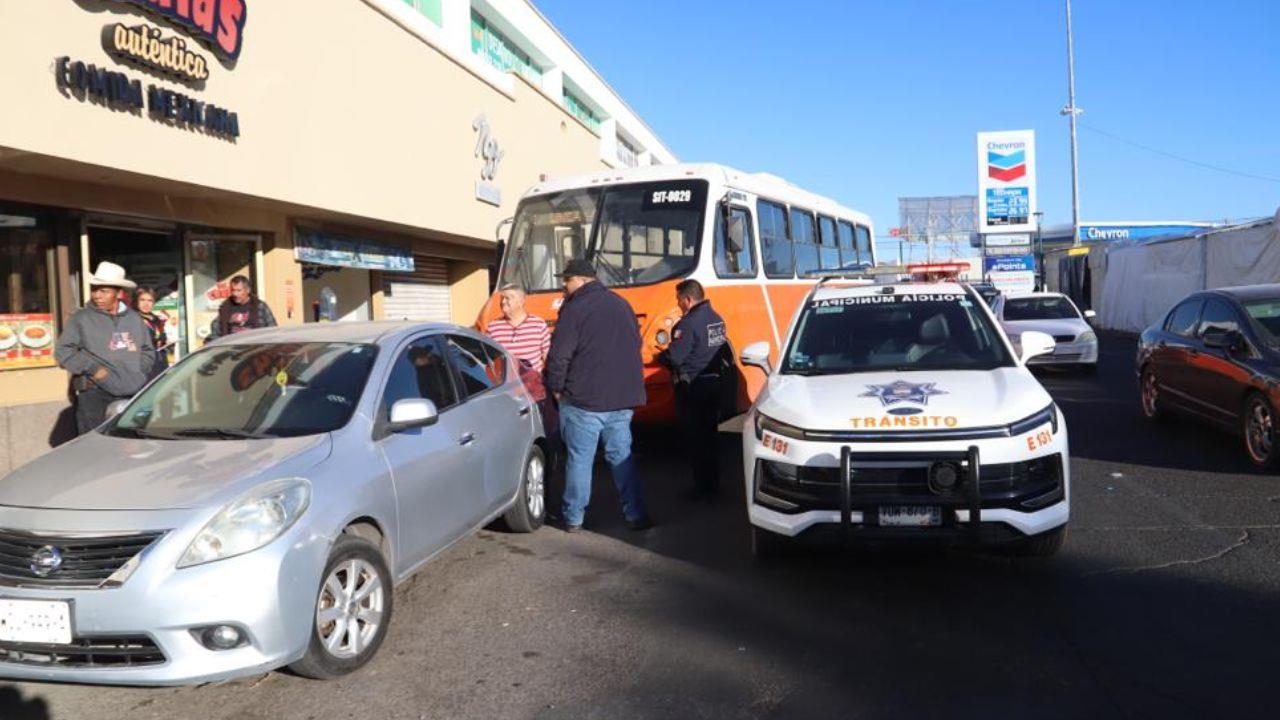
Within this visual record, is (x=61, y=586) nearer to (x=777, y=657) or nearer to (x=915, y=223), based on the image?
(x=777, y=657)

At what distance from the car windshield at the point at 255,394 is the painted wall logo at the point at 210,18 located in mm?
4999

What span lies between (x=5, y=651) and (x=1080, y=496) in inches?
266

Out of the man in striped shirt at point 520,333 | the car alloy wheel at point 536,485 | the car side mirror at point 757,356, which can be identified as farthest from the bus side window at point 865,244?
the car alloy wheel at point 536,485

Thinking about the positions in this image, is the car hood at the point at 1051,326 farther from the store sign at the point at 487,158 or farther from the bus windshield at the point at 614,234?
the store sign at the point at 487,158

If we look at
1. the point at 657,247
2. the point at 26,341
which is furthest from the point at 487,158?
the point at 26,341

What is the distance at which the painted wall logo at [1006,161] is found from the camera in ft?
153

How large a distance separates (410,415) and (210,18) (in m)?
6.98

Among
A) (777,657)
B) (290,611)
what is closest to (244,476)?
(290,611)

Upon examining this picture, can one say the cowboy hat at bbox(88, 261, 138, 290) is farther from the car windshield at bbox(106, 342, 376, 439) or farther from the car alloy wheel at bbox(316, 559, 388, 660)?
the car alloy wheel at bbox(316, 559, 388, 660)

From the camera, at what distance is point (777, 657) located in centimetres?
414

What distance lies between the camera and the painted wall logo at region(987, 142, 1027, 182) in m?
46.8

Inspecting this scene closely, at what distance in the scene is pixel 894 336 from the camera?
20.2 ft

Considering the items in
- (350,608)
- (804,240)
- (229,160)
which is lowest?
(350,608)

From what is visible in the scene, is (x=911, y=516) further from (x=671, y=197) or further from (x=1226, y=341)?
(x=671, y=197)
